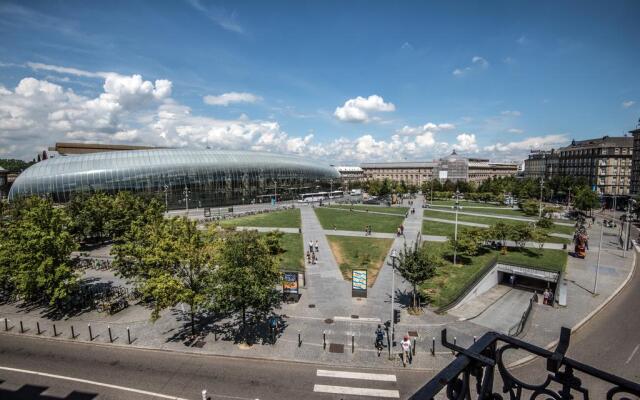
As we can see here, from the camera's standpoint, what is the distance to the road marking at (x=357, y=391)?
15.4 metres

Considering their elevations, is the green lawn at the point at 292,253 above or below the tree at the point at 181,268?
below

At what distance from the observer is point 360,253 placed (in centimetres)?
3912

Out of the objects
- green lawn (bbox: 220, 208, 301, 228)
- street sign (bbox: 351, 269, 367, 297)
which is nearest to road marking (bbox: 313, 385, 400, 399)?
street sign (bbox: 351, 269, 367, 297)

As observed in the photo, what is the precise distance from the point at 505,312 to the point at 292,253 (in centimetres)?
2278

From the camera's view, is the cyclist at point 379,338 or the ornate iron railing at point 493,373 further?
the cyclist at point 379,338

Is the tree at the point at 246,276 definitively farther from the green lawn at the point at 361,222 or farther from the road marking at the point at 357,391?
the green lawn at the point at 361,222

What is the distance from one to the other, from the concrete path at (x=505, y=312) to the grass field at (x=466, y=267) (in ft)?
8.57

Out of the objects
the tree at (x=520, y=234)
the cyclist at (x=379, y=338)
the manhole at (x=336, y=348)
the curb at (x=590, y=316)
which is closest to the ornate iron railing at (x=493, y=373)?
the cyclist at (x=379, y=338)

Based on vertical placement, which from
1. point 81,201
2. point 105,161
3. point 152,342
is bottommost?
point 152,342

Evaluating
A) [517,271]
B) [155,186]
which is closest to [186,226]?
[517,271]

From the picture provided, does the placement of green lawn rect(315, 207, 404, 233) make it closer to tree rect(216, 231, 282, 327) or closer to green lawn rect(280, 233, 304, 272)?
green lawn rect(280, 233, 304, 272)

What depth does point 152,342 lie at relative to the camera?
66.4ft

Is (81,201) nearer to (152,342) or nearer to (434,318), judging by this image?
(152,342)

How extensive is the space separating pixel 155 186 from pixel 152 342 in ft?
264
